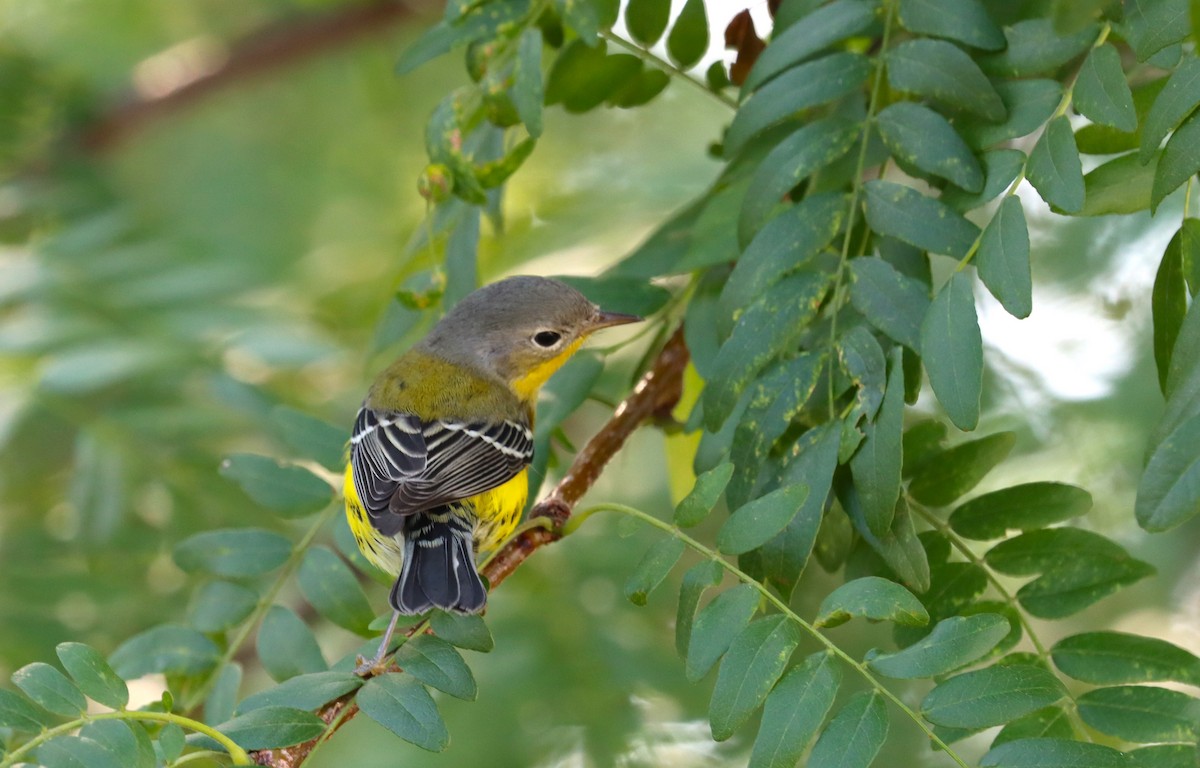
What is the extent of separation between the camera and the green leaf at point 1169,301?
182cm

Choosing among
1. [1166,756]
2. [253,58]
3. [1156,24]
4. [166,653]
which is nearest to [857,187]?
[1156,24]

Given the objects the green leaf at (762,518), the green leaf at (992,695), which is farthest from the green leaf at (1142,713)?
the green leaf at (762,518)

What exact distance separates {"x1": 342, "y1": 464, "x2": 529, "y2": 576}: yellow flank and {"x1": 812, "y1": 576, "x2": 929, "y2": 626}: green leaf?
109 centimetres

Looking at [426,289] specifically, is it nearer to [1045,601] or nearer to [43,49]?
[1045,601]

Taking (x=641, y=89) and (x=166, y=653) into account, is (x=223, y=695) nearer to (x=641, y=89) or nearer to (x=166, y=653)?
(x=166, y=653)

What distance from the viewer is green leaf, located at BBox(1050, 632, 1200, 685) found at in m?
1.85

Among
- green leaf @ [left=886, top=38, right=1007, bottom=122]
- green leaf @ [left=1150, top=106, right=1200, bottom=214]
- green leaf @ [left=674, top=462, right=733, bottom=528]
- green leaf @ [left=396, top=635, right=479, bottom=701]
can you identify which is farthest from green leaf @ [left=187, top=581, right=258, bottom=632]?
green leaf @ [left=1150, top=106, right=1200, bottom=214]

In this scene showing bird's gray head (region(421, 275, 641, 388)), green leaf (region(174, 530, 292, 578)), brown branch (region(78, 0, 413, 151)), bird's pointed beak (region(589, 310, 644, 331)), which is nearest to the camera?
green leaf (region(174, 530, 292, 578))

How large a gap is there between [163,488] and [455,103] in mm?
1537

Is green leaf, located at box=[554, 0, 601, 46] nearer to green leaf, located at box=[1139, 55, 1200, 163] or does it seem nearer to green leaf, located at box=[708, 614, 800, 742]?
green leaf, located at box=[1139, 55, 1200, 163]

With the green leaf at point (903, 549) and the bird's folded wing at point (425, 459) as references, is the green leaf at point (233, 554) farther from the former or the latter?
the green leaf at point (903, 549)

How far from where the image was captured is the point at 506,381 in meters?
3.54

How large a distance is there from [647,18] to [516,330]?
3.86ft

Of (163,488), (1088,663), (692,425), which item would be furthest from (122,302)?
A: (1088,663)
